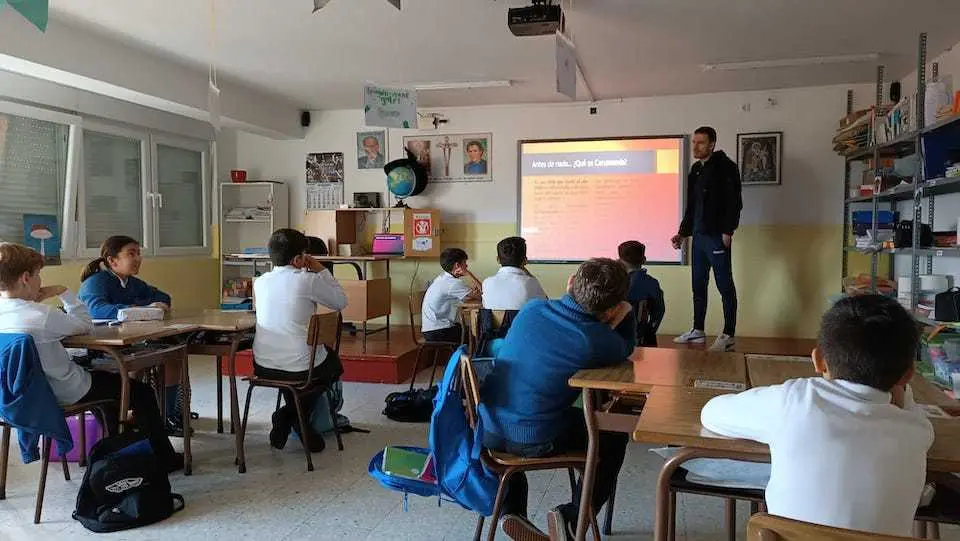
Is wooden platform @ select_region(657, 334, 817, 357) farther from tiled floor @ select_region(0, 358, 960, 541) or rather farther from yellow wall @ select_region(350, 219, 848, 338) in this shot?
tiled floor @ select_region(0, 358, 960, 541)

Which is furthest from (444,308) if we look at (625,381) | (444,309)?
(625,381)

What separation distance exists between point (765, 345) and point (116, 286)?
5.03 metres

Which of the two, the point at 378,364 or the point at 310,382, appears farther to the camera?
the point at 378,364

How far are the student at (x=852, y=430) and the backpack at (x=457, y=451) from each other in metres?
0.93

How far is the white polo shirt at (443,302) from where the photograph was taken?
15.3 feet

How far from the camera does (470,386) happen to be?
215cm

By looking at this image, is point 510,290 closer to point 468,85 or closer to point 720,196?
point 720,196

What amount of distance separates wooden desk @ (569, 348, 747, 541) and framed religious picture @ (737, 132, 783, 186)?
4.48 meters

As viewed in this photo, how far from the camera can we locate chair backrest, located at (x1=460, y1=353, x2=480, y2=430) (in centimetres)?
212

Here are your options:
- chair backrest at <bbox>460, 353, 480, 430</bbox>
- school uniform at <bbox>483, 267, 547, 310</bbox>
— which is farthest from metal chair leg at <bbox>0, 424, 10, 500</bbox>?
school uniform at <bbox>483, 267, 547, 310</bbox>

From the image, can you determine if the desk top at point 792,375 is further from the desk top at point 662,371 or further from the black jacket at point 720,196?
the black jacket at point 720,196

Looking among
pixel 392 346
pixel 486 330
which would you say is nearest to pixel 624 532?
pixel 486 330

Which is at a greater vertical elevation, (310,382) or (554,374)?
(554,374)

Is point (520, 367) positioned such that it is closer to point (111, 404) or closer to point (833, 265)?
point (111, 404)
